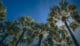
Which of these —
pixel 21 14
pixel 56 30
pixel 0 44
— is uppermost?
pixel 21 14

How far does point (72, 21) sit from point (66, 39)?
377mm

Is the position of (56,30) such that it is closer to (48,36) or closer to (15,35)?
(48,36)

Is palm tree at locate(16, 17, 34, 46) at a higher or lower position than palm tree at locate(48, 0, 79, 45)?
lower

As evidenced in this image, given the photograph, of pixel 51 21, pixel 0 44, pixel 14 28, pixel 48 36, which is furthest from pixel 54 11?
pixel 0 44

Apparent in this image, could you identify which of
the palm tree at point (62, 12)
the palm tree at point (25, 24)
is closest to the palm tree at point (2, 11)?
the palm tree at point (25, 24)

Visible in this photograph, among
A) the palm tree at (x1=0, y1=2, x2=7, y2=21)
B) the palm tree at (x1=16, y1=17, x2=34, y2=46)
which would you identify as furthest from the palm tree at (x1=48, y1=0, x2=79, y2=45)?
the palm tree at (x1=0, y1=2, x2=7, y2=21)

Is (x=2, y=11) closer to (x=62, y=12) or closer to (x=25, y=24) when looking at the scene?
(x=25, y=24)

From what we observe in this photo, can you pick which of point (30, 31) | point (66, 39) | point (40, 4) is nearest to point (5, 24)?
point (30, 31)

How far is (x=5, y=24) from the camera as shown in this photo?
175 inches

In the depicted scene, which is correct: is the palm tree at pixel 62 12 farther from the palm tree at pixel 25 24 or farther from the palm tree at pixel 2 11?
the palm tree at pixel 2 11

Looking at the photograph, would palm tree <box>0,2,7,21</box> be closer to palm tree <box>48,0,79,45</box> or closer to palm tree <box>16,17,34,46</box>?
palm tree <box>16,17,34,46</box>

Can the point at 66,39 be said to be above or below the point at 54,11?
below

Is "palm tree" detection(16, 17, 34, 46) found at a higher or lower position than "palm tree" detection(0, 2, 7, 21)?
lower

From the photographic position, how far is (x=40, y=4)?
4.52m
